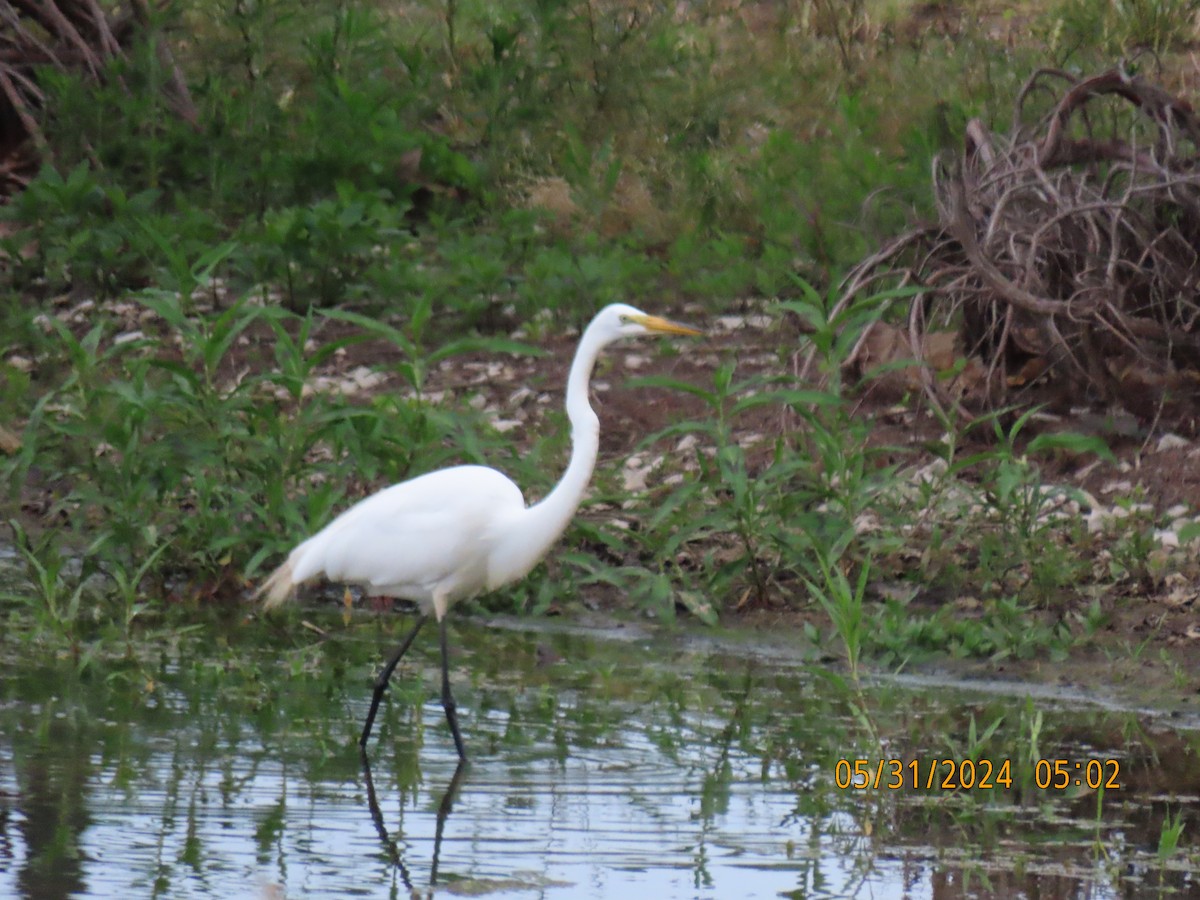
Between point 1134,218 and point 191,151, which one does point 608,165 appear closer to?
point 191,151

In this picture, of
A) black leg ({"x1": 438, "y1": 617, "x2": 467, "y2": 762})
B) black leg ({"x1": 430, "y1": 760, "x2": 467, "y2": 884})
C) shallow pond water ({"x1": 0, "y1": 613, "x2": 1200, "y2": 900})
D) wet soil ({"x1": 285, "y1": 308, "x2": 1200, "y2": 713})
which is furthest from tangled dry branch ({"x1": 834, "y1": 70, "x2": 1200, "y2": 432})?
black leg ({"x1": 430, "y1": 760, "x2": 467, "y2": 884})

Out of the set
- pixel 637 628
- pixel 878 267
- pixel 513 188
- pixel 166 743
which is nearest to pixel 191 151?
pixel 513 188

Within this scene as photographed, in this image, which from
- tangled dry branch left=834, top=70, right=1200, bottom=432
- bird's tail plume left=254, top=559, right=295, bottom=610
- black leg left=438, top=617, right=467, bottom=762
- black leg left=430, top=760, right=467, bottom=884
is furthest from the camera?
tangled dry branch left=834, top=70, right=1200, bottom=432

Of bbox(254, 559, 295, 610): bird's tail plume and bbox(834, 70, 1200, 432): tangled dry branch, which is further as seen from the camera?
bbox(834, 70, 1200, 432): tangled dry branch

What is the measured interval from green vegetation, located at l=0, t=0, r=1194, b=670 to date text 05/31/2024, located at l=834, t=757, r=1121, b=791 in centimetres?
31

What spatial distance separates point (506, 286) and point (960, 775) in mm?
5143

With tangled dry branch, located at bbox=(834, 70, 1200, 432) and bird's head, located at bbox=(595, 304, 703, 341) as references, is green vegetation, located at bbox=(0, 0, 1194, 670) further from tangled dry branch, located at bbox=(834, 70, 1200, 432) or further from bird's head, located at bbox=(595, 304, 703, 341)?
bird's head, located at bbox=(595, 304, 703, 341)

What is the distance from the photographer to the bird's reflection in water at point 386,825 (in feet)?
14.0

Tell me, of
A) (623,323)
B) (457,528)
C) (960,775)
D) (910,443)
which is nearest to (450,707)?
(457,528)

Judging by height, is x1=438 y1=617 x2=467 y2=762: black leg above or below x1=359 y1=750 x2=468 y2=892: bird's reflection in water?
above

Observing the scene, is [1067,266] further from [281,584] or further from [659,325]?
[281,584]

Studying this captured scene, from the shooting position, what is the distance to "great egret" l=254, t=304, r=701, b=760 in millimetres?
5719

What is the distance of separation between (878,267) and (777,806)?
167 inches

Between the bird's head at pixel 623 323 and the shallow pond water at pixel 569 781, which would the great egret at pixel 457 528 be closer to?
the bird's head at pixel 623 323
